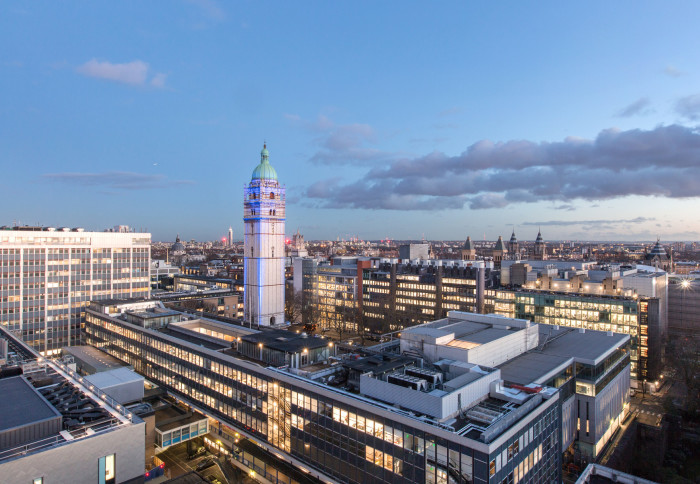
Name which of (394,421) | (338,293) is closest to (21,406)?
(394,421)

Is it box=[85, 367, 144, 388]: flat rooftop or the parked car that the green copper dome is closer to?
box=[85, 367, 144, 388]: flat rooftop

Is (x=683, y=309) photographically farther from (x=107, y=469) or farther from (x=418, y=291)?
(x=107, y=469)

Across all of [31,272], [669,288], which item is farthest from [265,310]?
[669,288]

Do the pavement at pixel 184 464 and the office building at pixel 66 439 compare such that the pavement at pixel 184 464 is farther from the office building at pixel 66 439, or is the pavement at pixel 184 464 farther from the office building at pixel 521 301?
the office building at pixel 521 301

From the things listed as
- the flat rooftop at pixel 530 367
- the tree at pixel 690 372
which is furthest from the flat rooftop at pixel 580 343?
the tree at pixel 690 372

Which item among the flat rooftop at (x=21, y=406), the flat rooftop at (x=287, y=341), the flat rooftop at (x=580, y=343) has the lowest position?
the flat rooftop at (x=580, y=343)
